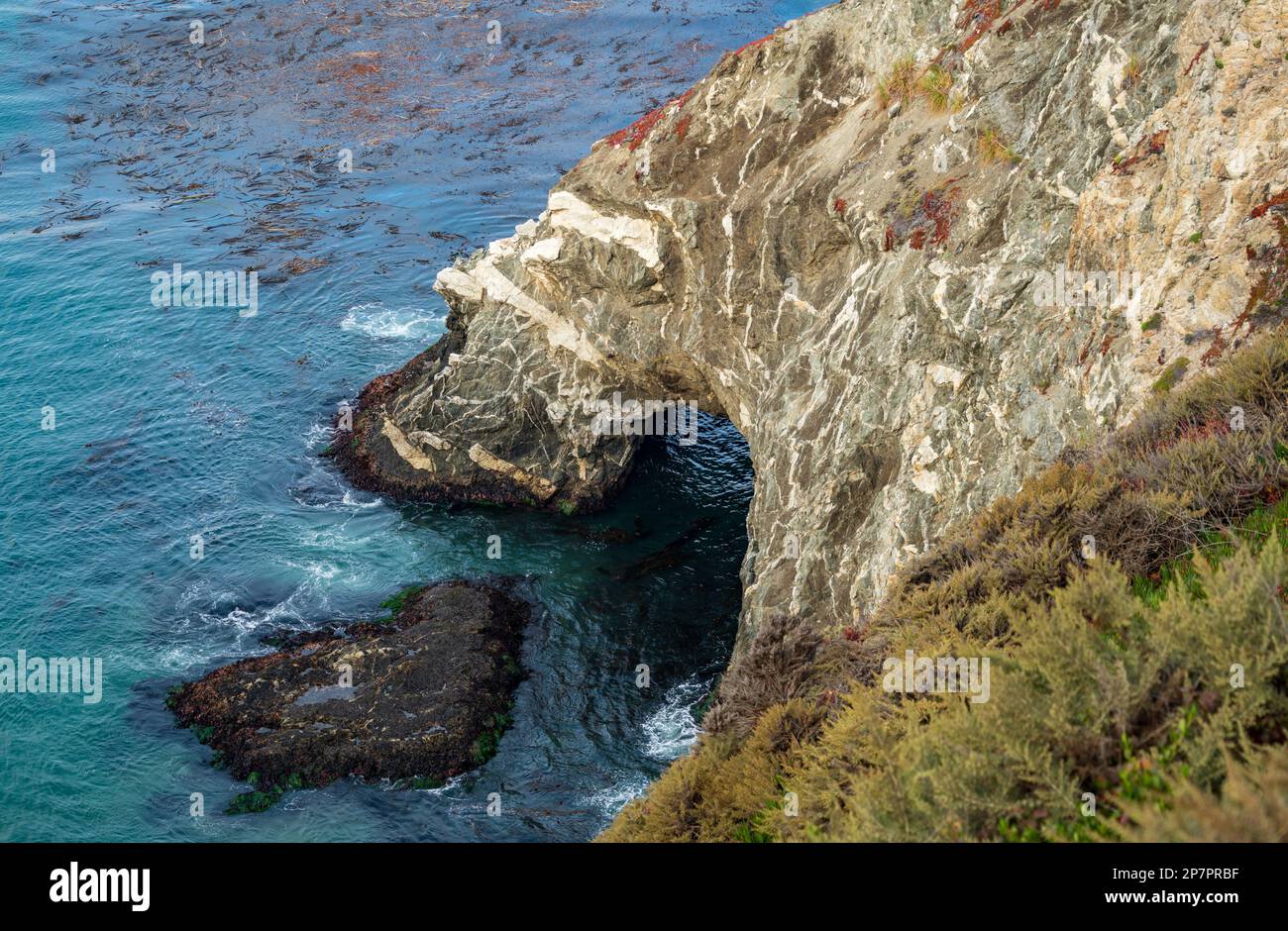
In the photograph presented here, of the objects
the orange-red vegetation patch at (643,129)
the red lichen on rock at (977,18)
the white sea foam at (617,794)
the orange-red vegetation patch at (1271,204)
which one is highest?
the orange-red vegetation patch at (643,129)

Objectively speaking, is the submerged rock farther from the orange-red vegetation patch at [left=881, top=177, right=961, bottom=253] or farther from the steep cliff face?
the orange-red vegetation patch at [left=881, top=177, right=961, bottom=253]

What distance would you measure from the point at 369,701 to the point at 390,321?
28.1 metres

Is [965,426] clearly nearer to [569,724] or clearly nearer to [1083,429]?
[1083,429]

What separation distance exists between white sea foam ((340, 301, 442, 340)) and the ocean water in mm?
311

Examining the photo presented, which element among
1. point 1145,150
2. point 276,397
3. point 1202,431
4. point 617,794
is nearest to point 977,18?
point 1145,150

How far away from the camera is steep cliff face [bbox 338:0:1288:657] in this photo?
20312mm

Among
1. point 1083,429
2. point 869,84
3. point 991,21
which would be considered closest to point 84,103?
point 869,84

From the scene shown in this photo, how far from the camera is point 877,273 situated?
29.8 meters

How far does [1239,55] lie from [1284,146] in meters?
2.09

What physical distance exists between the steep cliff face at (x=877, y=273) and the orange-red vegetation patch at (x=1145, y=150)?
0.07 m

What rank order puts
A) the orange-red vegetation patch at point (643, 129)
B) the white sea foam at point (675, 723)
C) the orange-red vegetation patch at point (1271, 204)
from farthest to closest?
the orange-red vegetation patch at point (643, 129) < the white sea foam at point (675, 723) < the orange-red vegetation patch at point (1271, 204)

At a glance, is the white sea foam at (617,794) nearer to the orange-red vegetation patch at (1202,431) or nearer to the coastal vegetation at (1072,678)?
the coastal vegetation at (1072,678)

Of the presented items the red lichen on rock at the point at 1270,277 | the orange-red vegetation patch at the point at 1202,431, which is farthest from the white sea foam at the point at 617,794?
the red lichen on rock at the point at 1270,277

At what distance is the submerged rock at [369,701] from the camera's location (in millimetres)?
32250
